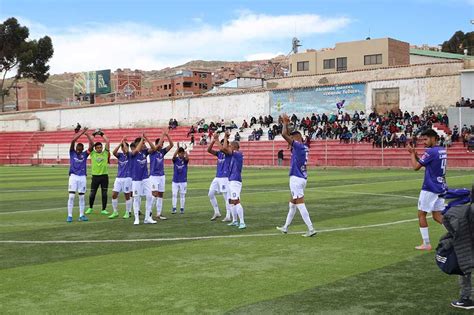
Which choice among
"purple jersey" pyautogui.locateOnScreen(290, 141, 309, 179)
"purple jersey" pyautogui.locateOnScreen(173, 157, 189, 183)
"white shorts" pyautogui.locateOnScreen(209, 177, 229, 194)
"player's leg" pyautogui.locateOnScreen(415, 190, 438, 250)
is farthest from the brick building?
"player's leg" pyautogui.locateOnScreen(415, 190, 438, 250)

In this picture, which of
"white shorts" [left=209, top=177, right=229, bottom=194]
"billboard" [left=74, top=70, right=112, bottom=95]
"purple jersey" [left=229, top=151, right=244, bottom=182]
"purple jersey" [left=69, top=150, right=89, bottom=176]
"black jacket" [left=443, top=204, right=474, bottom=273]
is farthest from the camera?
"billboard" [left=74, top=70, right=112, bottom=95]

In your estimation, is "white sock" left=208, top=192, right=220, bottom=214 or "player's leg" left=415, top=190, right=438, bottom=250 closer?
"player's leg" left=415, top=190, right=438, bottom=250

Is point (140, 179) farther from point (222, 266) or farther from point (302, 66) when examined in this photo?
point (302, 66)

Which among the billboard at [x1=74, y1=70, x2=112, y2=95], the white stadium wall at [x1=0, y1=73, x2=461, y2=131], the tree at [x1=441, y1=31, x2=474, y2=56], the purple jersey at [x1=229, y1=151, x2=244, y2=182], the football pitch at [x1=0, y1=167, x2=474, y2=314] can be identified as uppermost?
the tree at [x1=441, y1=31, x2=474, y2=56]

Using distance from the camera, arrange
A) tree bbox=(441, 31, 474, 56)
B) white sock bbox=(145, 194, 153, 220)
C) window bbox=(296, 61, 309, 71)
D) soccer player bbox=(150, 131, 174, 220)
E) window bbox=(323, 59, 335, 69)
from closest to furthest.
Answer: white sock bbox=(145, 194, 153, 220) < soccer player bbox=(150, 131, 174, 220) < window bbox=(323, 59, 335, 69) < window bbox=(296, 61, 309, 71) < tree bbox=(441, 31, 474, 56)

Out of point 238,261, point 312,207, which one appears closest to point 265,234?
point 238,261

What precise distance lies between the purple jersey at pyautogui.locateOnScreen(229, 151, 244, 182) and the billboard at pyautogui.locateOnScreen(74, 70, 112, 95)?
104172mm

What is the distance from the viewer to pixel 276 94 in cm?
6056

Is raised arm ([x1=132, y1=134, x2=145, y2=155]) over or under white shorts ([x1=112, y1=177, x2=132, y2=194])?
over

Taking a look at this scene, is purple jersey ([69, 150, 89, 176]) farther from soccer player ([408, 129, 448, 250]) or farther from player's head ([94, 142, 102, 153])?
soccer player ([408, 129, 448, 250])

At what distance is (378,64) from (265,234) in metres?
62.0

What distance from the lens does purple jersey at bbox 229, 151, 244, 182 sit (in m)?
14.0

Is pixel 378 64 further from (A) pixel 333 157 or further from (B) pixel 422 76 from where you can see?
(A) pixel 333 157

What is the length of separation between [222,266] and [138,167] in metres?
6.56
